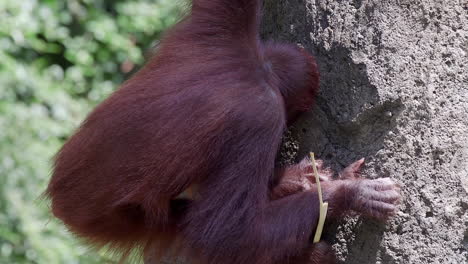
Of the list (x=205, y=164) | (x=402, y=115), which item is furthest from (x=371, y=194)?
(x=205, y=164)

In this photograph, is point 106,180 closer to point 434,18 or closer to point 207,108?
point 207,108

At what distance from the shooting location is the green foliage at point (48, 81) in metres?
3.68

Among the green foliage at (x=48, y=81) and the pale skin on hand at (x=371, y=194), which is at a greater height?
the pale skin on hand at (x=371, y=194)

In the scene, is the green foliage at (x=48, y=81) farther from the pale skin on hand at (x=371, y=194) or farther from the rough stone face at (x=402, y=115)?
the pale skin on hand at (x=371, y=194)

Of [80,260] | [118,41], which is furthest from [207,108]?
[118,41]

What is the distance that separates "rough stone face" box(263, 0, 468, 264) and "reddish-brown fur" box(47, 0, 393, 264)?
9cm

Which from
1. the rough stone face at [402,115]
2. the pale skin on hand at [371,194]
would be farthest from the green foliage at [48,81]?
the pale skin on hand at [371,194]

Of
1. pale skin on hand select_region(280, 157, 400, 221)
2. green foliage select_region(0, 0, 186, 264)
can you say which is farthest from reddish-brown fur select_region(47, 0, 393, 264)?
green foliage select_region(0, 0, 186, 264)

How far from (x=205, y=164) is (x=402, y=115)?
533 mm

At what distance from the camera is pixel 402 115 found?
6.55 ft

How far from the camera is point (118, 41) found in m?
4.51

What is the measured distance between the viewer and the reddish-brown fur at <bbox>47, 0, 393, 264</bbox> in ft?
6.50

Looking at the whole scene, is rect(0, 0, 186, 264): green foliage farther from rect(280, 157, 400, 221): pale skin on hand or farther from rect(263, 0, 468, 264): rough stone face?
rect(280, 157, 400, 221): pale skin on hand

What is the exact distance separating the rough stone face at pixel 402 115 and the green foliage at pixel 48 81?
122cm
